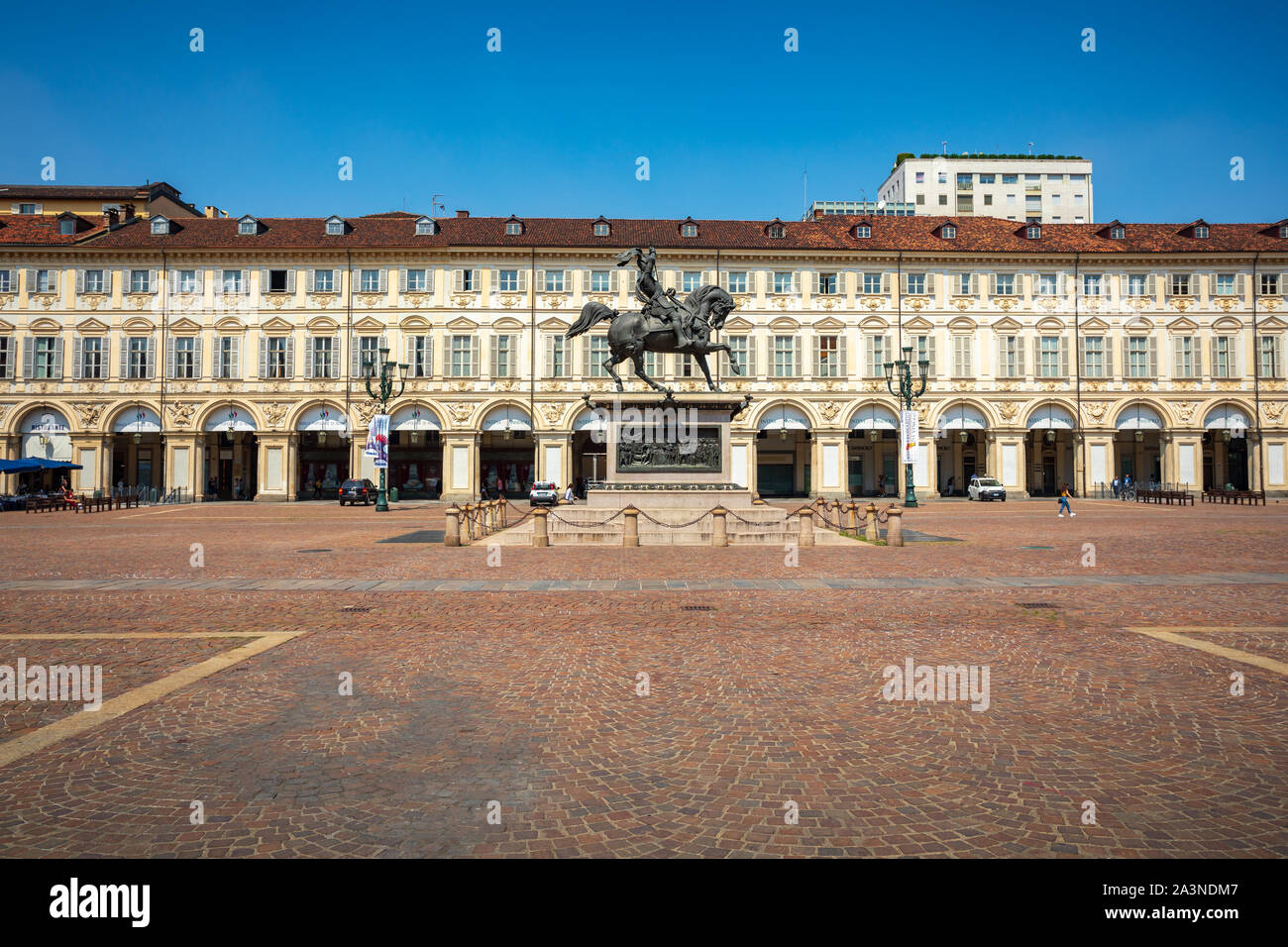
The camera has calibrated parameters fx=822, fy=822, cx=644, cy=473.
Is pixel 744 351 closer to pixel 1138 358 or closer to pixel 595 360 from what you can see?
pixel 595 360

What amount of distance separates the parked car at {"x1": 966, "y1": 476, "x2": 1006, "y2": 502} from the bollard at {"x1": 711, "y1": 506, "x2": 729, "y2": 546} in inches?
1294

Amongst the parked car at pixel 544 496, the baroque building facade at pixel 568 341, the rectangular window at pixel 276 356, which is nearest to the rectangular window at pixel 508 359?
the baroque building facade at pixel 568 341

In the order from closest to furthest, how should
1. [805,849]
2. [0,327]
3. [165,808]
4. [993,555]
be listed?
[805,849] < [165,808] < [993,555] < [0,327]

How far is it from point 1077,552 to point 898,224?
4259cm

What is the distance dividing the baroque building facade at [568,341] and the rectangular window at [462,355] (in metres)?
0.22

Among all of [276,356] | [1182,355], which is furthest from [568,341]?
[1182,355]

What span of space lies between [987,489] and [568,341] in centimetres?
2581

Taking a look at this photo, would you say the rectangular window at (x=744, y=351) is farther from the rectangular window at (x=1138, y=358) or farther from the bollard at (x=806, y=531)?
the bollard at (x=806, y=531)

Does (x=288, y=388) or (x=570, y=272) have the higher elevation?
(x=570, y=272)

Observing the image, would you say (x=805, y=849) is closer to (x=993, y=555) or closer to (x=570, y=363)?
(x=993, y=555)

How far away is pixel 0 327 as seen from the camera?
4912 cm

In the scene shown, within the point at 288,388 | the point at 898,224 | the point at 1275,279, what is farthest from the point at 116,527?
Result: the point at 1275,279

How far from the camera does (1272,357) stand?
50969mm

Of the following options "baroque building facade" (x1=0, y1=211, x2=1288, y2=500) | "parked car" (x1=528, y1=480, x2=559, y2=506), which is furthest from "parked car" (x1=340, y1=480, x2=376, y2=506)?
"parked car" (x1=528, y1=480, x2=559, y2=506)
